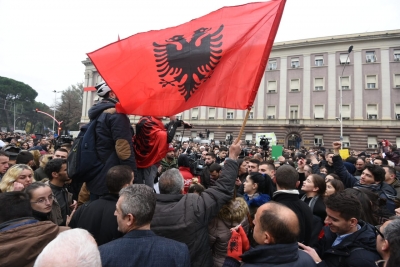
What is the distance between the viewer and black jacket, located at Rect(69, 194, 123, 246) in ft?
8.15

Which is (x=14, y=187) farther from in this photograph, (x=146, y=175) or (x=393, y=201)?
(x=393, y=201)

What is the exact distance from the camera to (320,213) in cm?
348

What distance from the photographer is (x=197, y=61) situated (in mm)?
3494

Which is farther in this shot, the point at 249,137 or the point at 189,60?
the point at 249,137

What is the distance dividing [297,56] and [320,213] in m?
34.3

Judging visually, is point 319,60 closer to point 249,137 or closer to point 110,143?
point 249,137

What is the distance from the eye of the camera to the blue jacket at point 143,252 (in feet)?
5.60

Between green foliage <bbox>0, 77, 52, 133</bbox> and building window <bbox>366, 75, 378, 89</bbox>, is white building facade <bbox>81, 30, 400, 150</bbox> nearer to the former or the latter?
building window <bbox>366, 75, 378, 89</bbox>

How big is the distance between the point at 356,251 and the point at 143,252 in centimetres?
161

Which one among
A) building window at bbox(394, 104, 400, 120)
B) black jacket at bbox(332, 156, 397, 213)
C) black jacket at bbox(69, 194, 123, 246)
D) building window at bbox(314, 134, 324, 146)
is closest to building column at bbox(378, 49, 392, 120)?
building window at bbox(394, 104, 400, 120)

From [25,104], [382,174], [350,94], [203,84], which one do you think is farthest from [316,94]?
[25,104]

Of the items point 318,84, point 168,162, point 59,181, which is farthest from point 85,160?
point 318,84

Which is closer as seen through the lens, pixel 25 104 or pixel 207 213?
pixel 207 213

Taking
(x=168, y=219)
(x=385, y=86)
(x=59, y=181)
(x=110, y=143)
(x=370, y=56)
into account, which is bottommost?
(x=168, y=219)
